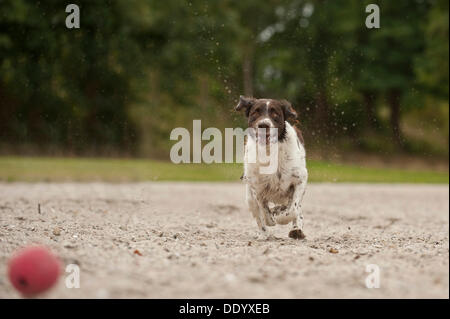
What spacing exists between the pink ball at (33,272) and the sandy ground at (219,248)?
0.33 feet

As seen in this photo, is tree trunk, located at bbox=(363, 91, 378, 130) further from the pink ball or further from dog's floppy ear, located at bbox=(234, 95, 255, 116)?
the pink ball

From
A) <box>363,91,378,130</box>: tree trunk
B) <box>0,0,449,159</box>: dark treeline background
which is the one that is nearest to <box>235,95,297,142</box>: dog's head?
<box>0,0,449,159</box>: dark treeline background

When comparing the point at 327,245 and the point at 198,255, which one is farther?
the point at 327,245

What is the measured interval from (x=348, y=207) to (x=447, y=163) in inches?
657

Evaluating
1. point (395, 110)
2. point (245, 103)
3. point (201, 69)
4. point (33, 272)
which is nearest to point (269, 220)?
point (245, 103)

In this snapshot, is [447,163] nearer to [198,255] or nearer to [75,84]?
[75,84]

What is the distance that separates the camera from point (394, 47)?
31.9 m

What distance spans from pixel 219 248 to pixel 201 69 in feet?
74.9

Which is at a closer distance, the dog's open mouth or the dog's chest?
the dog's open mouth

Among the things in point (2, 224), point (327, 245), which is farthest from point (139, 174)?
point (327, 245)

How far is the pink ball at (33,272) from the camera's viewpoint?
3.62 metres

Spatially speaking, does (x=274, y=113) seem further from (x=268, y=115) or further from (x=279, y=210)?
(x=279, y=210)

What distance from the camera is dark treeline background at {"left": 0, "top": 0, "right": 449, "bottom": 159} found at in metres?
Result: 27.4

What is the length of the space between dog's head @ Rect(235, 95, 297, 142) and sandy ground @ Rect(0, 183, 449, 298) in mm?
1185
